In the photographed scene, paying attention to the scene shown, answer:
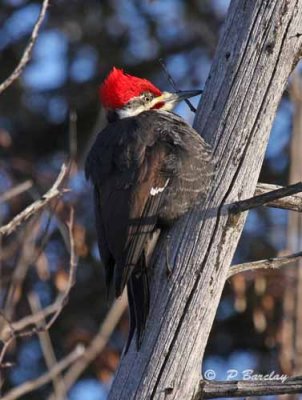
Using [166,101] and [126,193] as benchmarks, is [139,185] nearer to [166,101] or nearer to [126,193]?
[126,193]

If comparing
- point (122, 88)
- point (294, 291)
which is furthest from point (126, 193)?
point (294, 291)

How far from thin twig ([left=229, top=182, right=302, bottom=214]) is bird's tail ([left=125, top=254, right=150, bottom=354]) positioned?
1.35 feet

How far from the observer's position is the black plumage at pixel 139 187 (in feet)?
12.8

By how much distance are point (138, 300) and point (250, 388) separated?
0.56 meters

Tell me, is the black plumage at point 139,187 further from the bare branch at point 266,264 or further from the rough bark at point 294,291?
the rough bark at point 294,291

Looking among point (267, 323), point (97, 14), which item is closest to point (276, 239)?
point (267, 323)

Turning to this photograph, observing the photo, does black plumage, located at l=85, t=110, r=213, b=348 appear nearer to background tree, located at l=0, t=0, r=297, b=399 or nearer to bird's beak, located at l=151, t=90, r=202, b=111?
bird's beak, located at l=151, t=90, r=202, b=111

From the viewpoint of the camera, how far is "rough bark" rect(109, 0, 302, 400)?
3.68m

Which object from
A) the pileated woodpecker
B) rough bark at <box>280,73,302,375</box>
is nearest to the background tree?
rough bark at <box>280,73,302,375</box>

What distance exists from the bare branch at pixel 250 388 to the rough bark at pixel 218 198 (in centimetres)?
Result: 7

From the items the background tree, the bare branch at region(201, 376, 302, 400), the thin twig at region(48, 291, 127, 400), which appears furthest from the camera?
the background tree

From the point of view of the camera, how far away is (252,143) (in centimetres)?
394

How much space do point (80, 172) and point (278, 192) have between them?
4.27 meters

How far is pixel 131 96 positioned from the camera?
4863 millimetres
